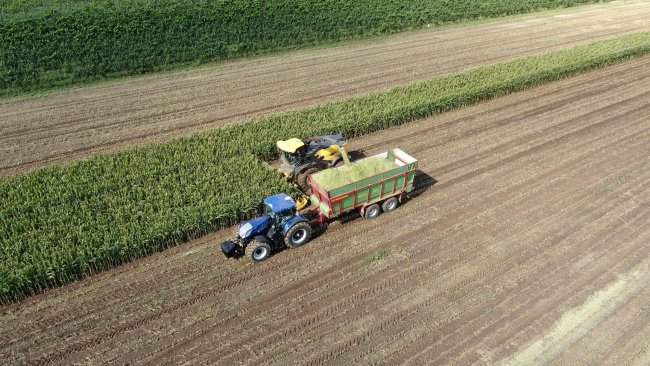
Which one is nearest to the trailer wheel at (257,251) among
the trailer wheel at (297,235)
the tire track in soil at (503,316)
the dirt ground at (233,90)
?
the trailer wheel at (297,235)

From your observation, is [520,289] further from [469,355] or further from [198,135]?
[198,135]

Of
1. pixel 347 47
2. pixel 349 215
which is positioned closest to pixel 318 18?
pixel 347 47

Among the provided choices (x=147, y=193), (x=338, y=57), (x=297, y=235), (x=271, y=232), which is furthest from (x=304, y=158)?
(x=338, y=57)

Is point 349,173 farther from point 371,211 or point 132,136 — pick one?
point 132,136

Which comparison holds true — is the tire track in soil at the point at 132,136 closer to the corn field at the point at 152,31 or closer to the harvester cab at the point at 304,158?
the harvester cab at the point at 304,158

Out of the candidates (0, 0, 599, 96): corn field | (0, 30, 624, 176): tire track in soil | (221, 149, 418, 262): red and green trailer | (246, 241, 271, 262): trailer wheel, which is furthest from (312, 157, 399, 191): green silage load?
(0, 0, 599, 96): corn field
